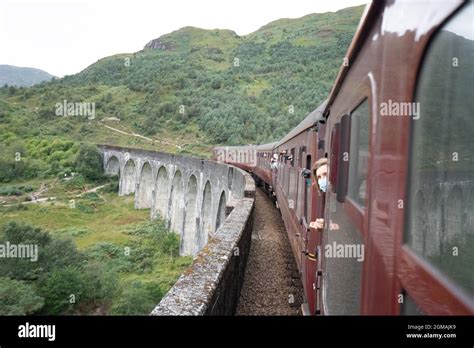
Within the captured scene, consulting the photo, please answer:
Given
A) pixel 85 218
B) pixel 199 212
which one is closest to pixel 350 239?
pixel 199 212

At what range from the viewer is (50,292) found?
16.0 m

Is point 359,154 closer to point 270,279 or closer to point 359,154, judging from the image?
point 359,154

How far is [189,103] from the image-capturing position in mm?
70875

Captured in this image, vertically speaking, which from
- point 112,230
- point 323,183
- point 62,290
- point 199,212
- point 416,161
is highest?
point 416,161

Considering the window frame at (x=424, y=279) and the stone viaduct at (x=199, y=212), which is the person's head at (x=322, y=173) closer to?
the stone viaduct at (x=199, y=212)

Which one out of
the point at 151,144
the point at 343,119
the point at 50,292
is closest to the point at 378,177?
the point at 343,119

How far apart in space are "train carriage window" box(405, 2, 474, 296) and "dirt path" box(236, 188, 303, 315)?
4686 millimetres

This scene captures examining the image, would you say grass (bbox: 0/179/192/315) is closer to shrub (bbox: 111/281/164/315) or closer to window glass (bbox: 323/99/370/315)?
shrub (bbox: 111/281/164/315)

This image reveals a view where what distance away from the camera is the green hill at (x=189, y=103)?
5606cm

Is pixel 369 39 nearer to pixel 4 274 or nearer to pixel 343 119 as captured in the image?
pixel 343 119

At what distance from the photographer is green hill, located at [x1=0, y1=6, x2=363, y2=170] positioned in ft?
184

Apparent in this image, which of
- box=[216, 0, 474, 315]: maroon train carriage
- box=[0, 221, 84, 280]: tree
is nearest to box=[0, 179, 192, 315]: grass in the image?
box=[0, 221, 84, 280]: tree

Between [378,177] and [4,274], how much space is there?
20.4 metres

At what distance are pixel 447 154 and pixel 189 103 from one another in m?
71.8
